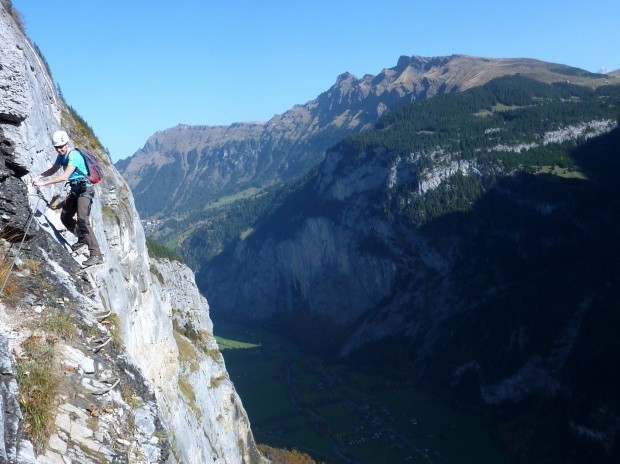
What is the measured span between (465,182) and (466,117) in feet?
152

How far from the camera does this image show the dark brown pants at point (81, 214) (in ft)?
48.2

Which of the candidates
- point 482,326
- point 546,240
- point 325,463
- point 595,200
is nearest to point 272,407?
point 325,463

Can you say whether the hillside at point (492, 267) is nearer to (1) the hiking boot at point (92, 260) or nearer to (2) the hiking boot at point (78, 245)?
(1) the hiking boot at point (92, 260)

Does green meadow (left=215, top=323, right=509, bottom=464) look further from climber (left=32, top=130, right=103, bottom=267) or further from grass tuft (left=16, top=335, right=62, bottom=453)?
grass tuft (left=16, top=335, right=62, bottom=453)

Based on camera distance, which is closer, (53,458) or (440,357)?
(53,458)

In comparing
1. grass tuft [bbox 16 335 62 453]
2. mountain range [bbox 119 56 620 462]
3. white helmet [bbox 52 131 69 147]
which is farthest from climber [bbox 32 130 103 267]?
mountain range [bbox 119 56 620 462]

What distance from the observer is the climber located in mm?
13742

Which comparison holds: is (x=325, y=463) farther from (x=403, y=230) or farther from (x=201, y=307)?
(x=403, y=230)

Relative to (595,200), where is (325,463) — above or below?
below

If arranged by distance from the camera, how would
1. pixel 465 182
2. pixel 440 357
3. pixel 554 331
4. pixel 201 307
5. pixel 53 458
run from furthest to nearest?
1. pixel 465 182
2. pixel 440 357
3. pixel 554 331
4. pixel 201 307
5. pixel 53 458

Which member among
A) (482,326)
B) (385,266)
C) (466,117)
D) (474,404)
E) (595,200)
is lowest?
(474,404)

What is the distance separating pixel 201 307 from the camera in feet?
259

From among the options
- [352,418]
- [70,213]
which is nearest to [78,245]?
[70,213]

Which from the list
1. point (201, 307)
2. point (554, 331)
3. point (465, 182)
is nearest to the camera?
point (201, 307)
